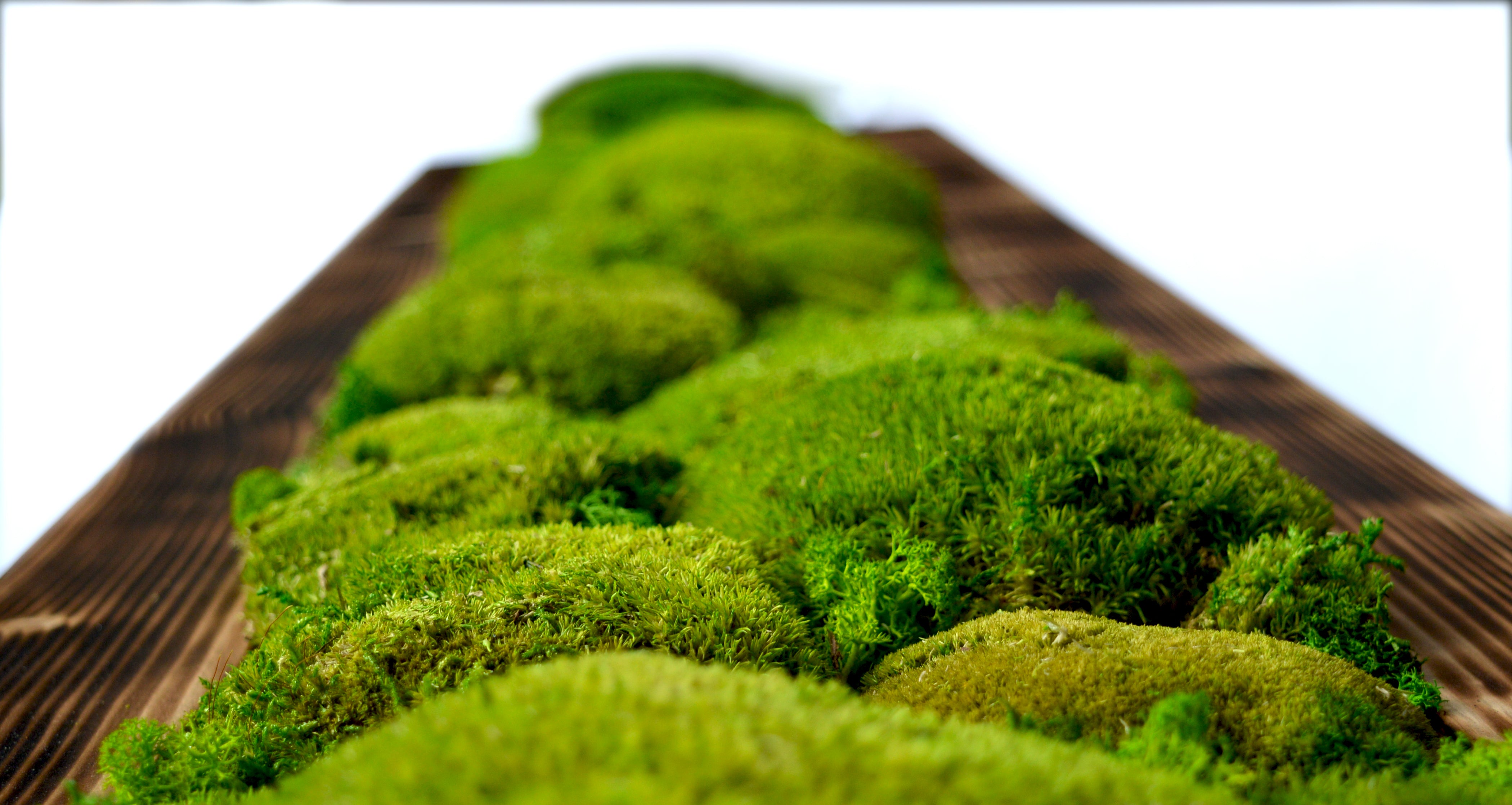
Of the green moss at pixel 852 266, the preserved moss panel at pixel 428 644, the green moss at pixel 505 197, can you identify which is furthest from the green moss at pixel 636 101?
the preserved moss panel at pixel 428 644

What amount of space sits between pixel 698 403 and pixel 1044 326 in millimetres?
889

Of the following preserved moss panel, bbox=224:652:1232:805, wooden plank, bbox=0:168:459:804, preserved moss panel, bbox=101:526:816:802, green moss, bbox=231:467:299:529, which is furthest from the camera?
green moss, bbox=231:467:299:529

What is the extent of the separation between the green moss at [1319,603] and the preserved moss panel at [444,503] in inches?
38.1

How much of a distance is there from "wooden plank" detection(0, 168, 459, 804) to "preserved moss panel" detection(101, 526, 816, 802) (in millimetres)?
269

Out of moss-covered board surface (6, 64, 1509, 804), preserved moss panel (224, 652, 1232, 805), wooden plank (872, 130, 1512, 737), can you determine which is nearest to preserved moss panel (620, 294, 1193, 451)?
moss-covered board surface (6, 64, 1509, 804)

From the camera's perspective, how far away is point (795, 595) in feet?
5.21

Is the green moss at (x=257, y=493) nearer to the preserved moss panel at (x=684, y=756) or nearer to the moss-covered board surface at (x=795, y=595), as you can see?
the moss-covered board surface at (x=795, y=595)

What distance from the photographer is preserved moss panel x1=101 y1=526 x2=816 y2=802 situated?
1244 mm

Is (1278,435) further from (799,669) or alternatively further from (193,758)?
(193,758)

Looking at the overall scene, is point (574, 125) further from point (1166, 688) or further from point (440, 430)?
point (1166, 688)

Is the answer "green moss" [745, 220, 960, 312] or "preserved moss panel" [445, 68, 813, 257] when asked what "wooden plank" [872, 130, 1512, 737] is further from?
"preserved moss panel" [445, 68, 813, 257]

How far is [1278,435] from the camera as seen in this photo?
2.72m

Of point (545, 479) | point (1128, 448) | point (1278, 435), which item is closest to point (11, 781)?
point (545, 479)

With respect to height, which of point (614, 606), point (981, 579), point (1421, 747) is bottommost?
point (614, 606)
